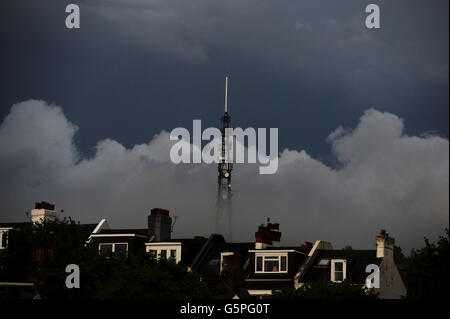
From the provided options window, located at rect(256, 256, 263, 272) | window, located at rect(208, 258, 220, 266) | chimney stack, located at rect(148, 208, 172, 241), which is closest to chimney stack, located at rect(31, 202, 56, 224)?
chimney stack, located at rect(148, 208, 172, 241)

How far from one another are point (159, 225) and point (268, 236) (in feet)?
38.4

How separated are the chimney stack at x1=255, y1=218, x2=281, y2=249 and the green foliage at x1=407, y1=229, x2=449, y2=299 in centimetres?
1560

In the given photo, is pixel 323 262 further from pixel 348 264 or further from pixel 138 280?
pixel 138 280

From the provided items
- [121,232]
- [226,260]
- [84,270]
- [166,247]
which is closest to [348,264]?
[226,260]

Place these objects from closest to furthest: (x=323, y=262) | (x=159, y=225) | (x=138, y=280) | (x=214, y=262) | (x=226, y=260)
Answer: (x=138, y=280)
(x=323, y=262)
(x=226, y=260)
(x=214, y=262)
(x=159, y=225)

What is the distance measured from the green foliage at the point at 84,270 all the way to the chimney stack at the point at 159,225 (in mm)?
7622

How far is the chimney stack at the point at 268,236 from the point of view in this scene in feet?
300

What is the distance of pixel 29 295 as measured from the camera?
72000 mm

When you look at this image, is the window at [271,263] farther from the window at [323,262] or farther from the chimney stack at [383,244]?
the chimney stack at [383,244]

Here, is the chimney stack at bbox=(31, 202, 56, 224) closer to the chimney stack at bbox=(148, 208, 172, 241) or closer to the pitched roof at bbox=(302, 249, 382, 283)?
the chimney stack at bbox=(148, 208, 172, 241)

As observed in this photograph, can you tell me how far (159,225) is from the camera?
320 feet

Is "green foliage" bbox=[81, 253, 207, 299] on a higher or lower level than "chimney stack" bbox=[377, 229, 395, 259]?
lower

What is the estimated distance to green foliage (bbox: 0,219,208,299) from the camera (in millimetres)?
70875
